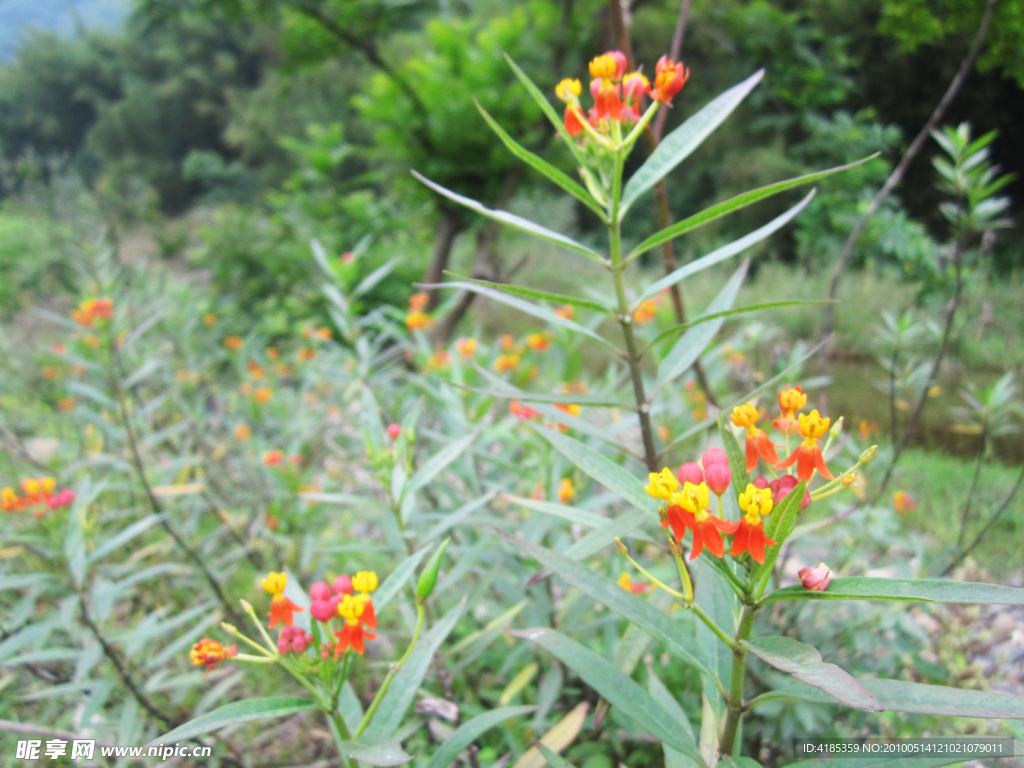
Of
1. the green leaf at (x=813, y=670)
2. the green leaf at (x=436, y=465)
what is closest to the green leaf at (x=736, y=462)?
the green leaf at (x=813, y=670)

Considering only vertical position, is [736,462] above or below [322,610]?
above

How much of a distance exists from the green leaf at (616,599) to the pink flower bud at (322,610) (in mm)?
181

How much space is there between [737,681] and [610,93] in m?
0.52

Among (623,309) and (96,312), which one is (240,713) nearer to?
(623,309)

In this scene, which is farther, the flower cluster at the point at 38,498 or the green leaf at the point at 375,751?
the flower cluster at the point at 38,498

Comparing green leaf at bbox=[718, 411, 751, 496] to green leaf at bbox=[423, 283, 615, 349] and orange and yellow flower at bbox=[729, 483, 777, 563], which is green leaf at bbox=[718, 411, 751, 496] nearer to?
orange and yellow flower at bbox=[729, 483, 777, 563]

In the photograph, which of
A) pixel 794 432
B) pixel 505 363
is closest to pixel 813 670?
pixel 794 432

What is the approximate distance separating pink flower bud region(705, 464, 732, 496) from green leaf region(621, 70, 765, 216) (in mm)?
266

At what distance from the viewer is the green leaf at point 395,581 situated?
22.3 inches

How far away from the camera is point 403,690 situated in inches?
21.7

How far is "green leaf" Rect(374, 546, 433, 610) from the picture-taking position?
0.57 meters

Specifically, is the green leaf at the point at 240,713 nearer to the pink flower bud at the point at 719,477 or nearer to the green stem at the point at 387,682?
the green stem at the point at 387,682

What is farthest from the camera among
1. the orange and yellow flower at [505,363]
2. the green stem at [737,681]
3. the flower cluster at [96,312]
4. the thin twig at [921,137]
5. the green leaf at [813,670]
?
the orange and yellow flower at [505,363]

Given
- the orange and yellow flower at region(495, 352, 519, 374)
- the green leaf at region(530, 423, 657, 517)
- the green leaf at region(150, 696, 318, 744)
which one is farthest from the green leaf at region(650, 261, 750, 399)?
the orange and yellow flower at region(495, 352, 519, 374)
